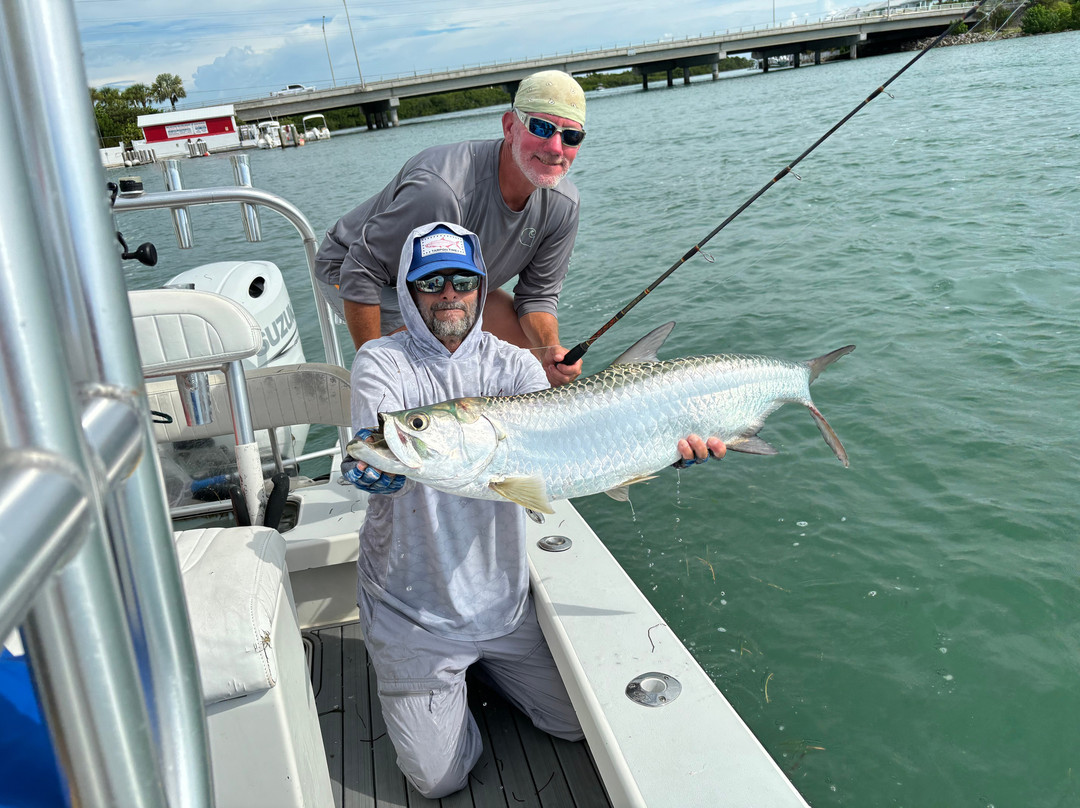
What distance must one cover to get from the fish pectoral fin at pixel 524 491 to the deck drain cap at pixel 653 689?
→ 0.58 meters

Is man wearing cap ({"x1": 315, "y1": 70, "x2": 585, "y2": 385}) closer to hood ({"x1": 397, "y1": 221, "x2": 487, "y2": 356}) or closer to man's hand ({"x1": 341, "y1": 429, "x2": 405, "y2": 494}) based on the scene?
hood ({"x1": 397, "y1": 221, "x2": 487, "y2": 356})

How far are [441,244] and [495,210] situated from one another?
4.16ft

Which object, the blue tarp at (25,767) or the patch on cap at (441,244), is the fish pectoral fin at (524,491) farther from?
the blue tarp at (25,767)

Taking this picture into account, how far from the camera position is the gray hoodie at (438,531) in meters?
2.98

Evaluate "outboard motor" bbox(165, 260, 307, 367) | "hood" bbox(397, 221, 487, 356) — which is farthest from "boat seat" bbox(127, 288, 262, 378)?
"outboard motor" bbox(165, 260, 307, 367)

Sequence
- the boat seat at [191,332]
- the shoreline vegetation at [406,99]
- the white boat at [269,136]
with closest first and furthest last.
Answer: the boat seat at [191,332]
the shoreline vegetation at [406,99]
the white boat at [269,136]

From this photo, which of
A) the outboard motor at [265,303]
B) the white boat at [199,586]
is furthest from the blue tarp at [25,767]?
the outboard motor at [265,303]

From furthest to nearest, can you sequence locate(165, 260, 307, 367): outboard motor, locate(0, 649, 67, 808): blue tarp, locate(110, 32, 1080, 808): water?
locate(165, 260, 307, 367): outboard motor, locate(110, 32, 1080, 808): water, locate(0, 649, 67, 808): blue tarp

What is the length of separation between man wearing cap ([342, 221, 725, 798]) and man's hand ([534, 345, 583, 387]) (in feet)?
2.91

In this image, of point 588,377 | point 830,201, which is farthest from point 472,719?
point 830,201

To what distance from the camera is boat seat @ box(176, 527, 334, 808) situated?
2.03 metres

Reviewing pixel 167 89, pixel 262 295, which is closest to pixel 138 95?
pixel 167 89

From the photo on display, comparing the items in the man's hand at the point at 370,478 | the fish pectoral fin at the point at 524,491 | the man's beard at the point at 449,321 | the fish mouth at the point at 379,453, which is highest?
the man's beard at the point at 449,321

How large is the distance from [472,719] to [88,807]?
2.83 metres
